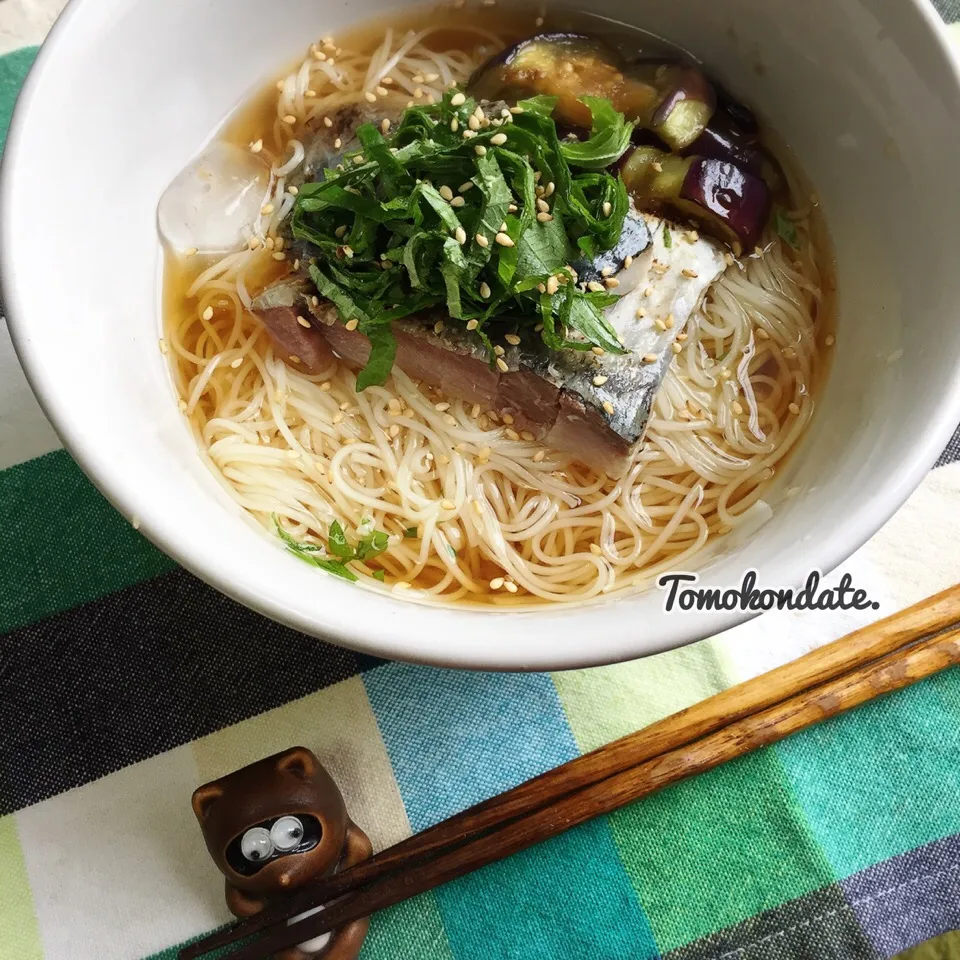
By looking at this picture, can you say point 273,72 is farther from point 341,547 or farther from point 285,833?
point 285,833

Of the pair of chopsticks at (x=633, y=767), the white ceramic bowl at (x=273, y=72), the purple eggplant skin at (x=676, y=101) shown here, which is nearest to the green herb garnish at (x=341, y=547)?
the white ceramic bowl at (x=273, y=72)

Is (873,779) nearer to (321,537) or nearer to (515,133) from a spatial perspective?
(321,537)

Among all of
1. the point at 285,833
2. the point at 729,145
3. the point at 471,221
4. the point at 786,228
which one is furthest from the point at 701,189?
the point at 285,833

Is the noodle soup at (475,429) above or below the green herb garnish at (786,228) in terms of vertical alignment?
below

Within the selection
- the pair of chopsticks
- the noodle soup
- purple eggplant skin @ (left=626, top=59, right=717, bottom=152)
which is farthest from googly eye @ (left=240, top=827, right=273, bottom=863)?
purple eggplant skin @ (left=626, top=59, right=717, bottom=152)

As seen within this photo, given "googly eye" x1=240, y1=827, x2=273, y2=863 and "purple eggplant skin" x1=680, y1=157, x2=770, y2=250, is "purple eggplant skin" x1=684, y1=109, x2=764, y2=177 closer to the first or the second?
"purple eggplant skin" x1=680, y1=157, x2=770, y2=250

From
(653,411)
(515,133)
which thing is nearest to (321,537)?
(653,411)

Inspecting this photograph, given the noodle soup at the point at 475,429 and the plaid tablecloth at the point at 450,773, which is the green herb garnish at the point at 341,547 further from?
the plaid tablecloth at the point at 450,773
